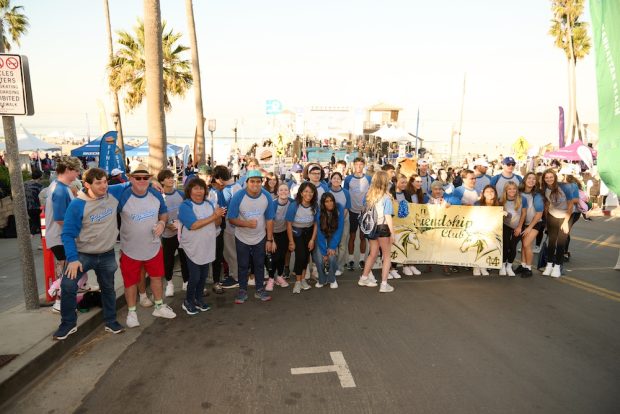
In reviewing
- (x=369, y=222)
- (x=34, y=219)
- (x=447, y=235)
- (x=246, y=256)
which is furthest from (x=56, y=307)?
(x=34, y=219)

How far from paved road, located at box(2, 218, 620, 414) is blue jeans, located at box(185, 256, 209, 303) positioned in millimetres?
278

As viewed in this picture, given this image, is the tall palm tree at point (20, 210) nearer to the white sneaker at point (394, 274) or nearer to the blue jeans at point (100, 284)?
the blue jeans at point (100, 284)

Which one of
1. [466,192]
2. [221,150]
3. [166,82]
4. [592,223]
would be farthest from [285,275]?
[166,82]

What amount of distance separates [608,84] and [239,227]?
4599 millimetres

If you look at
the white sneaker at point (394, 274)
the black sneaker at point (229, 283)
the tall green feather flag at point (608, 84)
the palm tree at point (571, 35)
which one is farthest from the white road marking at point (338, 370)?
the palm tree at point (571, 35)

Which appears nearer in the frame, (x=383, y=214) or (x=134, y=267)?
(x=134, y=267)

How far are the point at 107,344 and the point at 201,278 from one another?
1.35 metres

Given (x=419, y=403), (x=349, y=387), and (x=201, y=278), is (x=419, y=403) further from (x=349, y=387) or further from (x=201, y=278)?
(x=201, y=278)

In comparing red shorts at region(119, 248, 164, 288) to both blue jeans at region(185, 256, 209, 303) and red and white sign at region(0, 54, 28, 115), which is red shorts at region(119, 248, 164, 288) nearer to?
blue jeans at region(185, 256, 209, 303)

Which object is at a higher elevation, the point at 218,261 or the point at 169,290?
the point at 218,261

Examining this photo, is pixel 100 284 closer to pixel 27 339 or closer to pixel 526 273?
pixel 27 339

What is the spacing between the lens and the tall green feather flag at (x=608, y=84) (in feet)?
6.62

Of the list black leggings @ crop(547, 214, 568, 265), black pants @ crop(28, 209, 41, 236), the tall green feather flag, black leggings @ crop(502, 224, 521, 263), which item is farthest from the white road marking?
black pants @ crop(28, 209, 41, 236)

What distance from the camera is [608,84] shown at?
208 centimetres
